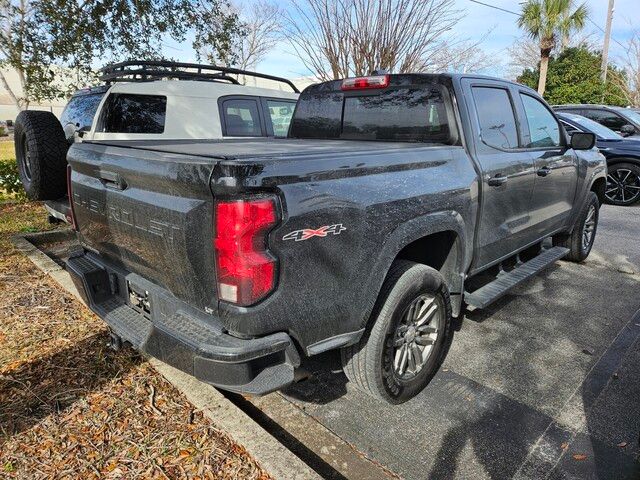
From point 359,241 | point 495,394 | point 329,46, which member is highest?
point 329,46

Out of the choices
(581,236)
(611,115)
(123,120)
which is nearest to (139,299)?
(123,120)

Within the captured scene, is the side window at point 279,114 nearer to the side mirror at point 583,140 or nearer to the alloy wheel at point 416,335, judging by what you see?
the side mirror at point 583,140

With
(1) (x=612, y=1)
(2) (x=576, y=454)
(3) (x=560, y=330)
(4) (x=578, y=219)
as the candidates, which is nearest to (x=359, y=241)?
(2) (x=576, y=454)

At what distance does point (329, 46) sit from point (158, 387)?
25.4ft

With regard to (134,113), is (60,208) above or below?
below

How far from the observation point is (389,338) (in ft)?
8.43

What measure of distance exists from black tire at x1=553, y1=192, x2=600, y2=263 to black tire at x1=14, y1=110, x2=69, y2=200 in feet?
19.1

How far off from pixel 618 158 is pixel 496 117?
6.94 meters

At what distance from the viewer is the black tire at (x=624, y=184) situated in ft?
29.3

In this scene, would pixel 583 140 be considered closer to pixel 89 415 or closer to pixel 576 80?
pixel 89 415

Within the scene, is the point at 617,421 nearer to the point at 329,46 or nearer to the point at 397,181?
the point at 397,181

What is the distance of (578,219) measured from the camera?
16.9 feet

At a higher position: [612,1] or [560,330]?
[612,1]

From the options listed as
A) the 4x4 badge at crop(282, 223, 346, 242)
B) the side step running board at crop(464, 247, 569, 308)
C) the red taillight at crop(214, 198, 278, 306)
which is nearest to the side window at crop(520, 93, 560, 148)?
the side step running board at crop(464, 247, 569, 308)
